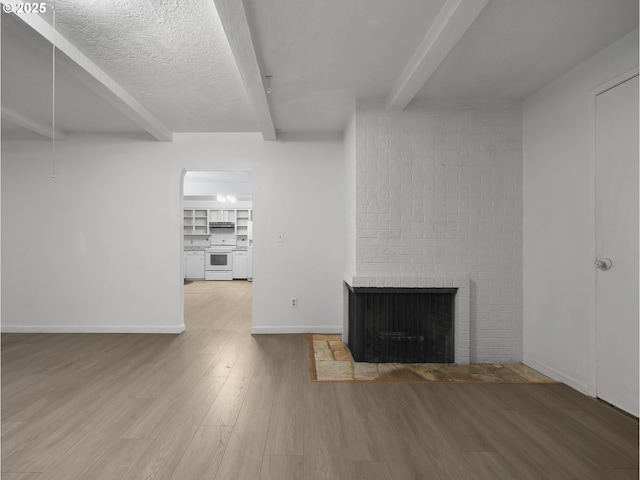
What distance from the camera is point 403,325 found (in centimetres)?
354

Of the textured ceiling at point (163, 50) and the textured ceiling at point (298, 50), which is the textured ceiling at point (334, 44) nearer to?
the textured ceiling at point (298, 50)

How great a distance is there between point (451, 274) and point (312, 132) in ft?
8.18

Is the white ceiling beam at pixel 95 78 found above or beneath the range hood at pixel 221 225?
above

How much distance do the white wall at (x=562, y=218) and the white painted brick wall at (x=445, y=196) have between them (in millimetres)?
173

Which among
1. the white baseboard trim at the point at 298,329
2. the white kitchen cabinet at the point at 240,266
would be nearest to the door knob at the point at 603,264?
the white baseboard trim at the point at 298,329

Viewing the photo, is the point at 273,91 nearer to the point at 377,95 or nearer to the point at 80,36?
Answer: the point at 377,95

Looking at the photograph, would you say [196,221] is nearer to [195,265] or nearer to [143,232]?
[195,265]

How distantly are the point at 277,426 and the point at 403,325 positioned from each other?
1.72 m

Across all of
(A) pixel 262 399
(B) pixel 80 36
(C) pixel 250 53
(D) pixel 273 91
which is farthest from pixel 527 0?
(A) pixel 262 399

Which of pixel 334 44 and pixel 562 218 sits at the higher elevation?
pixel 334 44

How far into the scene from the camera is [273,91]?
3.38 metres

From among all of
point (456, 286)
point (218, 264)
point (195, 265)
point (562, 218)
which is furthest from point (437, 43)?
point (195, 265)

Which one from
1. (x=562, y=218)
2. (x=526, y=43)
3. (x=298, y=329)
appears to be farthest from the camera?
(x=298, y=329)

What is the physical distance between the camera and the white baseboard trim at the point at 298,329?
4.57 metres
